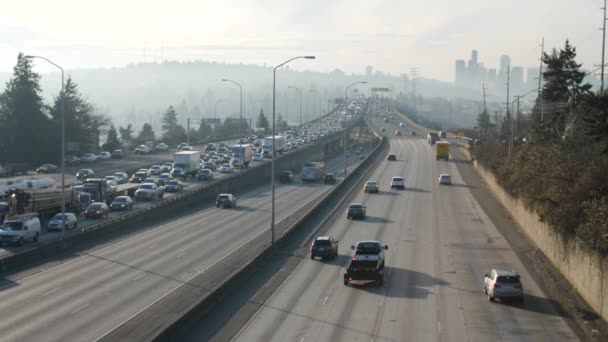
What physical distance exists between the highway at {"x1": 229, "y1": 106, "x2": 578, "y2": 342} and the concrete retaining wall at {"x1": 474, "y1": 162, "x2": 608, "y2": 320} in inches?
56.2

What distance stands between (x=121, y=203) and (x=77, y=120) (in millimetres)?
55653

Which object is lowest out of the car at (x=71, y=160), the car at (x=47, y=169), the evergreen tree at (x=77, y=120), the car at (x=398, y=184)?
the car at (x=398, y=184)

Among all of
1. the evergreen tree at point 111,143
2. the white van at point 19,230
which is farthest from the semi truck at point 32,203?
the evergreen tree at point 111,143

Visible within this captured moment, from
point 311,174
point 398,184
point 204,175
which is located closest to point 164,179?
point 204,175

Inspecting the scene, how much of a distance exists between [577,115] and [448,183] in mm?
30597

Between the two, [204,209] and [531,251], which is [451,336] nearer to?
[531,251]

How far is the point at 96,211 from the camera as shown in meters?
50.4

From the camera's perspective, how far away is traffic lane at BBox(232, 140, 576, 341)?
23344mm

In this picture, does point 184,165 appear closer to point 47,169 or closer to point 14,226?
point 47,169

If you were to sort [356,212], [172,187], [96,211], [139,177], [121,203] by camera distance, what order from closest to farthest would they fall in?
[96,211] < [356,212] < [121,203] < [172,187] < [139,177]

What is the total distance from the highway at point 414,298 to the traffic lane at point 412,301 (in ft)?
0.10

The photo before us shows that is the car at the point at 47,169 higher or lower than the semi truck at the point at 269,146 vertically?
lower

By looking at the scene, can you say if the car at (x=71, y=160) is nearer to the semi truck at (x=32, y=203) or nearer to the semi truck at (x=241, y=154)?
the semi truck at (x=241, y=154)

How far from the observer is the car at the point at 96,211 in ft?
165
